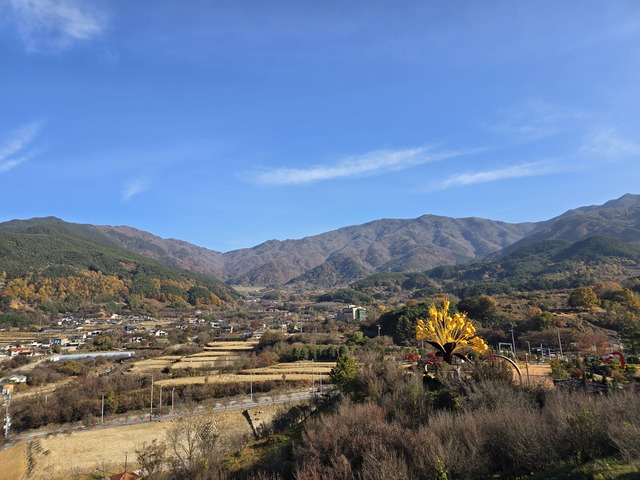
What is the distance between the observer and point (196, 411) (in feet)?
107

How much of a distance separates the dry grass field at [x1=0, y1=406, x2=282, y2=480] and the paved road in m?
1.37

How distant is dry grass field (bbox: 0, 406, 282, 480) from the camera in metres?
21.8

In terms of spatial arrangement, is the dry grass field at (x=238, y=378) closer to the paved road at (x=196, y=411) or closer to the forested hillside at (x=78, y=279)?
the paved road at (x=196, y=411)

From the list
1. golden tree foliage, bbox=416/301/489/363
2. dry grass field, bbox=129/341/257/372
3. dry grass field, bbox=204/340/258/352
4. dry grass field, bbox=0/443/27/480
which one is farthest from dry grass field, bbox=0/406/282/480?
dry grass field, bbox=204/340/258/352

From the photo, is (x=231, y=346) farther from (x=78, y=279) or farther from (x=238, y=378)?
(x=78, y=279)

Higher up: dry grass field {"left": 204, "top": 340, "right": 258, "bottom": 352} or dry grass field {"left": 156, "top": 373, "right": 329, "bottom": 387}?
dry grass field {"left": 204, "top": 340, "right": 258, "bottom": 352}

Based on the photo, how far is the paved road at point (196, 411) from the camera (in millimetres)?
29781

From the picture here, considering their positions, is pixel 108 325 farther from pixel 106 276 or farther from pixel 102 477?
pixel 102 477

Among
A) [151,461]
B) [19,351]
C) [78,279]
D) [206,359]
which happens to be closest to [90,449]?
[151,461]

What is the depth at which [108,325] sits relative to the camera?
90.9 m

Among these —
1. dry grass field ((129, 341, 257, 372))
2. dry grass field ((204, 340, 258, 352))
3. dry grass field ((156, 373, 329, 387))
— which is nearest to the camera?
dry grass field ((156, 373, 329, 387))

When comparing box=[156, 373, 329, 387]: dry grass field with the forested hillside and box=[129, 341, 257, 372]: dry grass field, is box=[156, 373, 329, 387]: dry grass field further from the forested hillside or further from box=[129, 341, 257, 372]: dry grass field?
the forested hillside

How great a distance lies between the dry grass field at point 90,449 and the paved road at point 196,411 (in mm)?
1371

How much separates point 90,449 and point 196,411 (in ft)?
28.5
